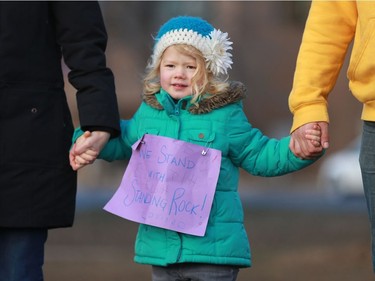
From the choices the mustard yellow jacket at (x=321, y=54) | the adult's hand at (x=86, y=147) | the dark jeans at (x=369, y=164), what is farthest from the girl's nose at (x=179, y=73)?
the dark jeans at (x=369, y=164)

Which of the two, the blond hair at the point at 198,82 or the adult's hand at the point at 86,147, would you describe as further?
the blond hair at the point at 198,82

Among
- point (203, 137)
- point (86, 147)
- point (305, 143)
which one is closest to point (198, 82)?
point (203, 137)

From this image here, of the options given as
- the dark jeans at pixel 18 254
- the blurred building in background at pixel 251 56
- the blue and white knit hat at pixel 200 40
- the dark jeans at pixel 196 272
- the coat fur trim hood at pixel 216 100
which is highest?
the blue and white knit hat at pixel 200 40

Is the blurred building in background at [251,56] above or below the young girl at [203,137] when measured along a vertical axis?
below

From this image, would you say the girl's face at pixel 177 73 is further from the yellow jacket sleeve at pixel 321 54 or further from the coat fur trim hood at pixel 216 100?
the yellow jacket sleeve at pixel 321 54

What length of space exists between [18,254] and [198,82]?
1009 mm

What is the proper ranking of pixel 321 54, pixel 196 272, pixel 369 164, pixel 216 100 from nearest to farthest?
pixel 369 164 → pixel 321 54 → pixel 196 272 → pixel 216 100

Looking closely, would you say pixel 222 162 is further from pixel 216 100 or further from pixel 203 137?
pixel 216 100

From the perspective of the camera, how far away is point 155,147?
16.4ft

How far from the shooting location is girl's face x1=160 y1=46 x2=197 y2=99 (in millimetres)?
5031

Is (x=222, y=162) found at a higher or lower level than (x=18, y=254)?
higher

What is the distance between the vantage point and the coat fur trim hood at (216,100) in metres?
4.98

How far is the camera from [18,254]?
4609 millimetres

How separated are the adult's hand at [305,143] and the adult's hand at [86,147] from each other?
2.30 ft
